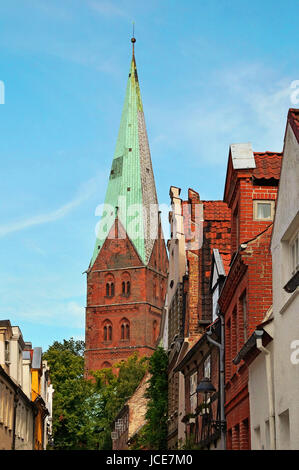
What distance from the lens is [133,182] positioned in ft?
438

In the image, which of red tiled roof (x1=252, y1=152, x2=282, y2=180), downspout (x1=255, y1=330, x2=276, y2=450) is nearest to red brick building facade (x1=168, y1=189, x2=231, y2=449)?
red tiled roof (x1=252, y1=152, x2=282, y2=180)

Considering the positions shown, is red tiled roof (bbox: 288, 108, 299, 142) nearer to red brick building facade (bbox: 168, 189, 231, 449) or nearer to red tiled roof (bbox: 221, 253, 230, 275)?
red tiled roof (bbox: 221, 253, 230, 275)

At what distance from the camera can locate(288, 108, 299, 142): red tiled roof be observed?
39.9 ft

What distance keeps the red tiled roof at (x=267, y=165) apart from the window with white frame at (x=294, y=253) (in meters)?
5.09

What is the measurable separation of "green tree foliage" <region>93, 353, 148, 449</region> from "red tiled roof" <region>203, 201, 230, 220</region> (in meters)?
48.8

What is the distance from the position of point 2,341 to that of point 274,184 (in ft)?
48.9

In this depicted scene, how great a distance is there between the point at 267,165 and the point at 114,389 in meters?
79.9

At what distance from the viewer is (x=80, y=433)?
6291cm

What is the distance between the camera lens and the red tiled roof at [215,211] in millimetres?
27875

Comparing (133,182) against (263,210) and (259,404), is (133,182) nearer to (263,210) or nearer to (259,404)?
(263,210)

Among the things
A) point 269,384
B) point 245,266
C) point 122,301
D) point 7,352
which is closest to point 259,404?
point 269,384

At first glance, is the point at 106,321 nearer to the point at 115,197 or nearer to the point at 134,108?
the point at 115,197

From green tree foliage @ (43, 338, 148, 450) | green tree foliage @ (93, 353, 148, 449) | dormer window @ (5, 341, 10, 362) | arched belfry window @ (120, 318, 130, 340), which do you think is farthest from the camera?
arched belfry window @ (120, 318, 130, 340)
